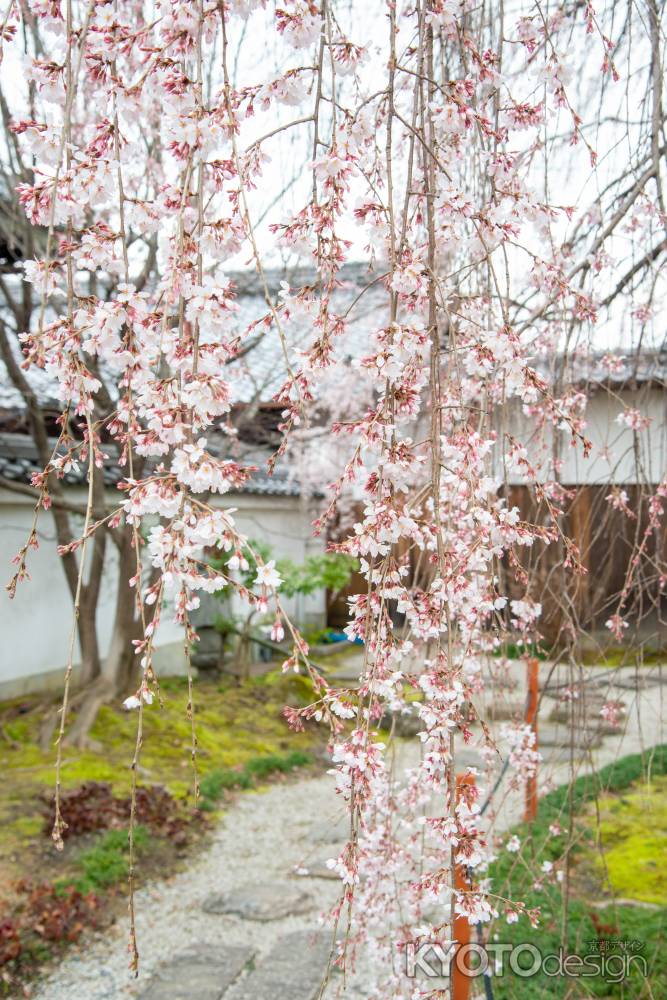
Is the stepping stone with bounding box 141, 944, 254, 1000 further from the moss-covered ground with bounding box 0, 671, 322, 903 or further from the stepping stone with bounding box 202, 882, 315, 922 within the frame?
the moss-covered ground with bounding box 0, 671, 322, 903

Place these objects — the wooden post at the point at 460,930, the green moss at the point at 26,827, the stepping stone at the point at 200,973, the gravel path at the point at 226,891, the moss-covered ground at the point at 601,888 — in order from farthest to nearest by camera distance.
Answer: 1. the green moss at the point at 26,827
2. the gravel path at the point at 226,891
3. the stepping stone at the point at 200,973
4. the moss-covered ground at the point at 601,888
5. the wooden post at the point at 460,930

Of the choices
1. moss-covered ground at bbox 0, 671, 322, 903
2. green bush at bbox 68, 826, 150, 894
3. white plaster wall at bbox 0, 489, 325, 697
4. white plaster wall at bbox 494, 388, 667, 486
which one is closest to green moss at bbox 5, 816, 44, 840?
moss-covered ground at bbox 0, 671, 322, 903

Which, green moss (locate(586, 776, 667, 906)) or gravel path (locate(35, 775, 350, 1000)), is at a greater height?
green moss (locate(586, 776, 667, 906))

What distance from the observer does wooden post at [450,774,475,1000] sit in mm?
1376

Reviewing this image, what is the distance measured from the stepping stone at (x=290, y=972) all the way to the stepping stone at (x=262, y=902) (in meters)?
0.21

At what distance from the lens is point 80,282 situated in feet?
19.0

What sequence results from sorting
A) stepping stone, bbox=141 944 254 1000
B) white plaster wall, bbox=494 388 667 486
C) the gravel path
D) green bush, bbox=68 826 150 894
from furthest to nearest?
green bush, bbox=68 826 150 894 → the gravel path → stepping stone, bbox=141 944 254 1000 → white plaster wall, bbox=494 388 667 486

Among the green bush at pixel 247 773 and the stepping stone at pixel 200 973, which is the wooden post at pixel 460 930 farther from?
the green bush at pixel 247 773

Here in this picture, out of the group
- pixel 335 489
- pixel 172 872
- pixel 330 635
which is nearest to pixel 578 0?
pixel 335 489

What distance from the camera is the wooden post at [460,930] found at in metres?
1.38

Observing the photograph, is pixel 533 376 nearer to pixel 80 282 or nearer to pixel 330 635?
pixel 80 282

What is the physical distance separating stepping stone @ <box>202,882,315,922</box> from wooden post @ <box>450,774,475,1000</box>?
161cm

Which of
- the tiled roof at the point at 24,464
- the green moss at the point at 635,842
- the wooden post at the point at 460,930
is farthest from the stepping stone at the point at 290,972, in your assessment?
the tiled roof at the point at 24,464

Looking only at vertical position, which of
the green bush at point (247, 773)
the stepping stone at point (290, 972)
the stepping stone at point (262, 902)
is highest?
the stepping stone at point (290, 972)
